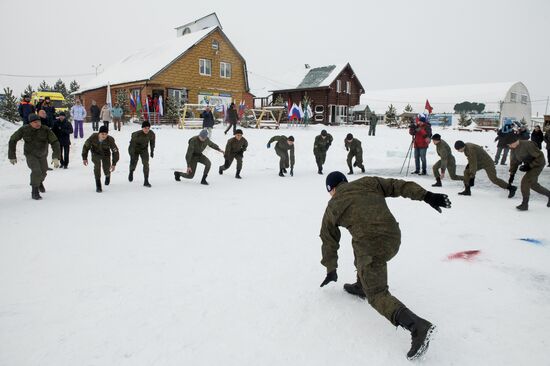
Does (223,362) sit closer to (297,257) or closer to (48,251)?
(297,257)

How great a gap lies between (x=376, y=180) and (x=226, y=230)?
321 cm

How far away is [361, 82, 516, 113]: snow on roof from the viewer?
46.0 meters

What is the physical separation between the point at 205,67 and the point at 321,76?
14457 mm

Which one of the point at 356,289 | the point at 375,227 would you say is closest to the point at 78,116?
the point at 356,289

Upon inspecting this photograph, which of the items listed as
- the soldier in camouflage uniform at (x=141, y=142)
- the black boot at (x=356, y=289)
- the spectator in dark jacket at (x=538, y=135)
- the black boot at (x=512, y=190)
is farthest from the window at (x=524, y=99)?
A: the black boot at (x=356, y=289)

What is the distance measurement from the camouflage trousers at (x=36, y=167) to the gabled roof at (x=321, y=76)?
32.4 metres

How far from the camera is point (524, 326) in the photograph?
3.06 metres

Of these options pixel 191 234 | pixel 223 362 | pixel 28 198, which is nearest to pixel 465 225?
pixel 191 234

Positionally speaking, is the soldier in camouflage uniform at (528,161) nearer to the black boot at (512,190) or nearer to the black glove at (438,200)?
the black boot at (512,190)

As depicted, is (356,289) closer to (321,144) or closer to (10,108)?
(321,144)

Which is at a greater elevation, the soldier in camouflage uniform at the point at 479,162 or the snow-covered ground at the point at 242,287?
the soldier in camouflage uniform at the point at 479,162

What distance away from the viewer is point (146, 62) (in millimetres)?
29781

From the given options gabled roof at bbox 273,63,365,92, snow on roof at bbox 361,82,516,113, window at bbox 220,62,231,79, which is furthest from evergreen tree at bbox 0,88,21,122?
snow on roof at bbox 361,82,516,113

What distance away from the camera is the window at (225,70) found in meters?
30.3
